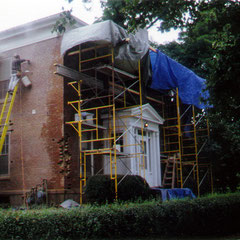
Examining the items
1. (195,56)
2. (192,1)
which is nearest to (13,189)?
(192,1)

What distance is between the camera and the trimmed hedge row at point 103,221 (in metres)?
10.3

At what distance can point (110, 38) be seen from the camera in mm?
14523

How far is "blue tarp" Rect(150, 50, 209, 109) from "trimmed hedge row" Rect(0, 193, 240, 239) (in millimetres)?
6391

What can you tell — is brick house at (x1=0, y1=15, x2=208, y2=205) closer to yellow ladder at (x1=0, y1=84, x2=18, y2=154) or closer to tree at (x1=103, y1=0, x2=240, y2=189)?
yellow ladder at (x1=0, y1=84, x2=18, y2=154)

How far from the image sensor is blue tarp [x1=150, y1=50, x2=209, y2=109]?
59.8 ft

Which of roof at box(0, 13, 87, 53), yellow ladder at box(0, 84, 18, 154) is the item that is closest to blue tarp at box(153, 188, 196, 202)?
yellow ladder at box(0, 84, 18, 154)

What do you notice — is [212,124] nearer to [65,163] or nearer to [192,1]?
[65,163]

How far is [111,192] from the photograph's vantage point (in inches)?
559

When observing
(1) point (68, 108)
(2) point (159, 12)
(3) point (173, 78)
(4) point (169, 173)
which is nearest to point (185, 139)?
(4) point (169, 173)

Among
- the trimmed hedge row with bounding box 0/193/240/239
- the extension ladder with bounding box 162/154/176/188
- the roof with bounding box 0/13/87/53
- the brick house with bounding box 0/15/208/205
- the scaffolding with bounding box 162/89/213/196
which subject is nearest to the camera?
the trimmed hedge row with bounding box 0/193/240/239

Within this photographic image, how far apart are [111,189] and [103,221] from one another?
3.71 metres

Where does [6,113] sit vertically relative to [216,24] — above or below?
below

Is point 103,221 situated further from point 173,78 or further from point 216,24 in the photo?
point 173,78

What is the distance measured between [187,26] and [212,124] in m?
11.4
